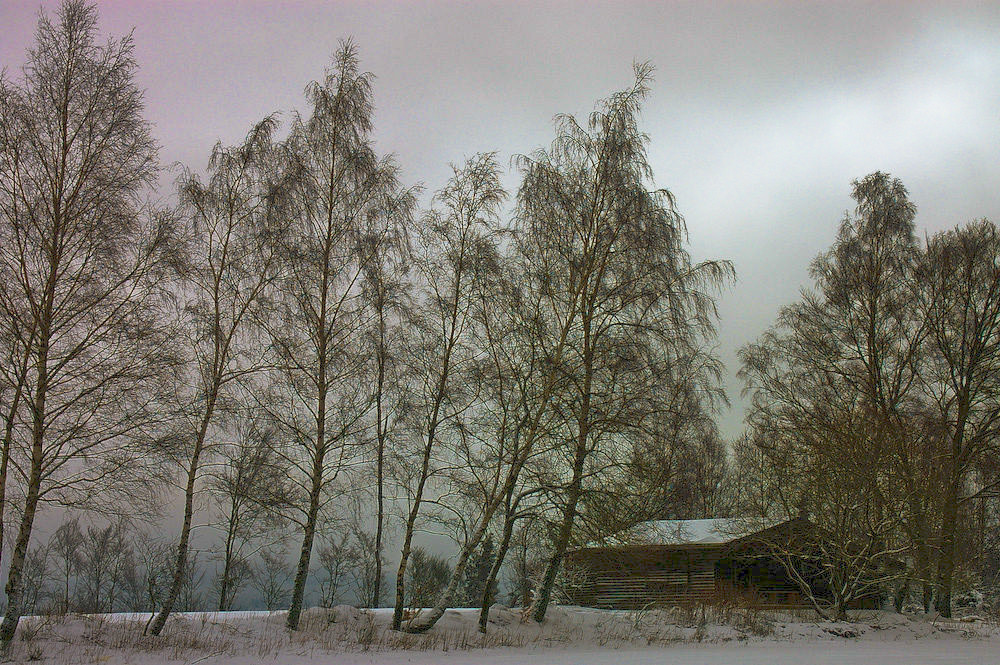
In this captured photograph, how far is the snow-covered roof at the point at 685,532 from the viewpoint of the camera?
15344mm

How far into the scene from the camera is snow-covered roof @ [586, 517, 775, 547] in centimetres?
1534

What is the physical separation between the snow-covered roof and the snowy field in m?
2.24

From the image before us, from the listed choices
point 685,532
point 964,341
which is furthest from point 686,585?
point 964,341

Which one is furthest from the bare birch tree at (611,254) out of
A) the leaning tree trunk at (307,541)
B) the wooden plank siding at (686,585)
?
the wooden plank siding at (686,585)

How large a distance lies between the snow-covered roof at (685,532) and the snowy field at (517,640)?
224 cm

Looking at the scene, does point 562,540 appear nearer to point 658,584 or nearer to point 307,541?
point 307,541

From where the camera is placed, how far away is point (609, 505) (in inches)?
595

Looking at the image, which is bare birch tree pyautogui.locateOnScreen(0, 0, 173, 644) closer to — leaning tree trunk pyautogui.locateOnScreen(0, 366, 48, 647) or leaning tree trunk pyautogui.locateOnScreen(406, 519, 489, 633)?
leaning tree trunk pyautogui.locateOnScreen(0, 366, 48, 647)

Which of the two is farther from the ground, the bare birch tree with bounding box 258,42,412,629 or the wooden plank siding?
the bare birch tree with bounding box 258,42,412,629

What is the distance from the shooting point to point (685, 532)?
17.3 metres

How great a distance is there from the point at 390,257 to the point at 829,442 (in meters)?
13.9

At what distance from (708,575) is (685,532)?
30.7 ft

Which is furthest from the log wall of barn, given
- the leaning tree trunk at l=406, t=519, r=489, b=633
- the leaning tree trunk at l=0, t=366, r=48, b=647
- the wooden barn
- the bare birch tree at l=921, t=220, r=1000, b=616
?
the leaning tree trunk at l=0, t=366, r=48, b=647

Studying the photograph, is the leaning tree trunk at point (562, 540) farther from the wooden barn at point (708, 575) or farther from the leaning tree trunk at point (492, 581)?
the wooden barn at point (708, 575)
